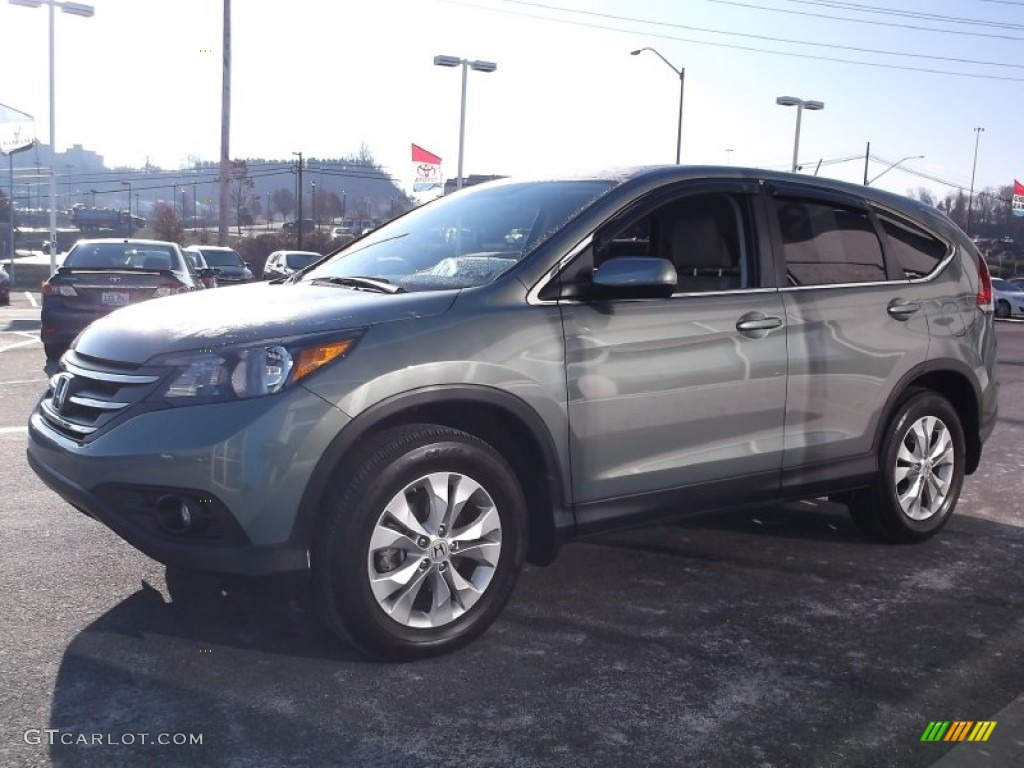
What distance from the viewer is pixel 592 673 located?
141 inches

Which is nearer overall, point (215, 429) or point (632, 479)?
point (215, 429)

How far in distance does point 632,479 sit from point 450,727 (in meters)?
1.36

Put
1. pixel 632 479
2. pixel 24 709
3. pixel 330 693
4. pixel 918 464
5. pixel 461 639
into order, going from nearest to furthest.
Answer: pixel 24 709 < pixel 330 693 < pixel 461 639 < pixel 632 479 < pixel 918 464

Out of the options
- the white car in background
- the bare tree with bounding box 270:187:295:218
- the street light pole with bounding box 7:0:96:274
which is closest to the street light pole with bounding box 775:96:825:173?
the white car in background

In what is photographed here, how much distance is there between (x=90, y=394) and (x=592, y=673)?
205cm

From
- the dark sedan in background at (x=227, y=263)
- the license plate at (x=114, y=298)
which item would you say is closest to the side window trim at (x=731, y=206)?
the license plate at (x=114, y=298)

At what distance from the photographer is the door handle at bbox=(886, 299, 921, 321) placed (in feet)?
16.6

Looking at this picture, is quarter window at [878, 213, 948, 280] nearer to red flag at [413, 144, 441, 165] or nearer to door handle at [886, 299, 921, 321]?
door handle at [886, 299, 921, 321]

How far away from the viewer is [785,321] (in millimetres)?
4598

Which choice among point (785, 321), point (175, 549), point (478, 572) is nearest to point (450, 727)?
point (478, 572)

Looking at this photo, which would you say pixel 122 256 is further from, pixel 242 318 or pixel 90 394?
pixel 242 318

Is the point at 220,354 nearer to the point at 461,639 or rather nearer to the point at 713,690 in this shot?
the point at 461,639

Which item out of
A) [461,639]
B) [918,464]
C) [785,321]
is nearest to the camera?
[461,639]

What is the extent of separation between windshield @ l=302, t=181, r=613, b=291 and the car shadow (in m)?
1.38
